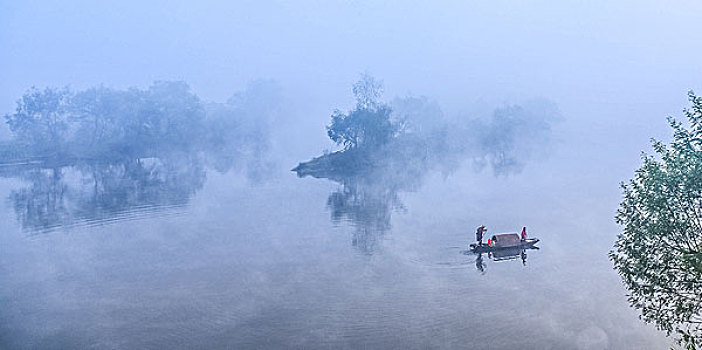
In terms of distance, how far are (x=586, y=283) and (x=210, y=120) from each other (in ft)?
464

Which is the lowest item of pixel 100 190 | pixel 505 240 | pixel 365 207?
pixel 505 240

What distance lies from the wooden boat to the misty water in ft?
2.72

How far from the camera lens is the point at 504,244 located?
50688 millimetres

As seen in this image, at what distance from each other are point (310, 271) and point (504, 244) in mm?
18373

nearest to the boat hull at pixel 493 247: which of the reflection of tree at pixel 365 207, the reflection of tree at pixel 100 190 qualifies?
the reflection of tree at pixel 365 207

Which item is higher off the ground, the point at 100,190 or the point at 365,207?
the point at 100,190

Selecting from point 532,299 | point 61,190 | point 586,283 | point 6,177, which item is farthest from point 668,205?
point 6,177

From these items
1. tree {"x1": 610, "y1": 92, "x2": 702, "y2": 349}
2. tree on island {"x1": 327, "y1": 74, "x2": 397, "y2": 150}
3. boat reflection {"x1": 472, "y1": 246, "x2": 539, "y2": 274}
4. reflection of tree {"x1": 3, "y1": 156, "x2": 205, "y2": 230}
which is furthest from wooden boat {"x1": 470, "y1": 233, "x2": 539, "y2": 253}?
tree on island {"x1": 327, "y1": 74, "x2": 397, "y2": 150}

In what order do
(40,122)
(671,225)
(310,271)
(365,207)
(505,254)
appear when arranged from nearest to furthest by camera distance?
(671,225) → (310,271) → (505,254) → (365,207) → (40,122)

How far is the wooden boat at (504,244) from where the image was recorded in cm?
5003

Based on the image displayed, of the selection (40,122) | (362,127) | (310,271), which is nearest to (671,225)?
(310,271)

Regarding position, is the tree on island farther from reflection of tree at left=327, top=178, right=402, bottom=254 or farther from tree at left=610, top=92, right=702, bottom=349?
tree at left=610, top=92, right=702, bottom=349

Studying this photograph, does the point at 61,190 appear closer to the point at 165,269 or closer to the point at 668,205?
the point at 165,269

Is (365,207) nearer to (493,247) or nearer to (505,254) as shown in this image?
(493,247)
